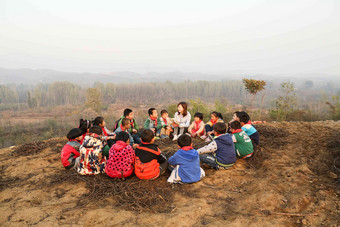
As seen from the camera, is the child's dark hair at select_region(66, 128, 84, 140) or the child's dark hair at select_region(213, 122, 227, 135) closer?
the child's dark hair at select_region(213, 122, 227, 135)

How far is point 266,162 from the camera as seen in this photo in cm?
406

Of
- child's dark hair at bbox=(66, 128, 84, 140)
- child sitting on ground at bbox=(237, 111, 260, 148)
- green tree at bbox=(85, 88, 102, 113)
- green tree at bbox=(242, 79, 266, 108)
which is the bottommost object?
green tree at bbox=(85, 88, 102, 113)

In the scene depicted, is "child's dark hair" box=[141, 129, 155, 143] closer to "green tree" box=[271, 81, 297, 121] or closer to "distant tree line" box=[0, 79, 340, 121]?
"distant tree line" box=[0, 79, 340, 121]

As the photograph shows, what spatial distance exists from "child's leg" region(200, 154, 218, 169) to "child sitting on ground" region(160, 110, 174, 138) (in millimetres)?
2211

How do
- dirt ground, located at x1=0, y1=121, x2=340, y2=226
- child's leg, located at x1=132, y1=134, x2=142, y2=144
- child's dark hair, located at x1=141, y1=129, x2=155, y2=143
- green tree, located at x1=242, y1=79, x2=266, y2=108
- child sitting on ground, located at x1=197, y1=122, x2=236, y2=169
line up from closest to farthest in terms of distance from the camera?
dirt ground, located at x1=0, y1=121, x2=340, y2=226, child's dark hair, located at x1=141, y1=129, x2=155, y2=143, child sitting on ground, located at x1=197, y1=122, x2=236, y2=169, child's leg, located at x1=132, y1=134, x2=142, y2=144, green tree, located at x1=242, y1=79, x2=266, y2=108

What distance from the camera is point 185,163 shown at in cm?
318

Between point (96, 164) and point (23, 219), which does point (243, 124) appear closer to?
point (96, 164)

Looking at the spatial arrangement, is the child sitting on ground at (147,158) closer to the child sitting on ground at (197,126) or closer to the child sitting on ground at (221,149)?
the child sitting on ground at (221,149)

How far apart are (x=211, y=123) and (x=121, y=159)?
3.04 metres

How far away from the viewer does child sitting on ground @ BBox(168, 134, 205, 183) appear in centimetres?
315

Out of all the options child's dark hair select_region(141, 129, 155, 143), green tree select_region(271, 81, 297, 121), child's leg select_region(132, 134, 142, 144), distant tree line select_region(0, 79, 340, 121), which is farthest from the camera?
distant tree line select_region(0, 79, 340, 121)

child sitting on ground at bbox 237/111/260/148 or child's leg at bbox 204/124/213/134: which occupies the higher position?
child sitting on ground at bbox 237/111/260/148

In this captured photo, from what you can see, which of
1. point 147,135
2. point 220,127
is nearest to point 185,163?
point 147,135

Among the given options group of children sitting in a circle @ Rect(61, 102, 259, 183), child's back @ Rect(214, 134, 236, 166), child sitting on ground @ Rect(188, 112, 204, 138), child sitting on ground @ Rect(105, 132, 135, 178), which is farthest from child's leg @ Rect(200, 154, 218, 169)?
child sitting on ground @ Rect(188, 112, 204, 138)
